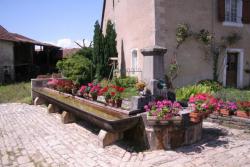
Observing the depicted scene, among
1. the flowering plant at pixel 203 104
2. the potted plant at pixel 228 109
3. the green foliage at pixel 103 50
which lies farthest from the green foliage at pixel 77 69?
the flowering plant at pixel 203 104

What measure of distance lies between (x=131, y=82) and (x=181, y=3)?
457 cm

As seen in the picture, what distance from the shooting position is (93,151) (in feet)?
16.4

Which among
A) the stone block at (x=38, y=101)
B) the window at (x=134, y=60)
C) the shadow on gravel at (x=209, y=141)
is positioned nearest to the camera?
the shadow on gravel at (x=209, y=141)

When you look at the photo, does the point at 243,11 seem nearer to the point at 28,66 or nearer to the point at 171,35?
the point at 171,35

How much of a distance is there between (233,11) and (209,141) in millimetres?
10053

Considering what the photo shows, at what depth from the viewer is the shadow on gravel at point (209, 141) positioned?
488cm

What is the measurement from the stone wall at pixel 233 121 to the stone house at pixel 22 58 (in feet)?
61.7

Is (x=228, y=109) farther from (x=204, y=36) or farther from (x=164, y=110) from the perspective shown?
(x=204, y=36)

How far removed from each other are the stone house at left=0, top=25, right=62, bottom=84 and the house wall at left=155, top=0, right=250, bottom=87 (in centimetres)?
1531

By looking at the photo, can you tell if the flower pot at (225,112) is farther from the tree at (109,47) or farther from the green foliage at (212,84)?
the tree at (109,47)

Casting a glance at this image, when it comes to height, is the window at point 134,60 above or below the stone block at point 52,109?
above

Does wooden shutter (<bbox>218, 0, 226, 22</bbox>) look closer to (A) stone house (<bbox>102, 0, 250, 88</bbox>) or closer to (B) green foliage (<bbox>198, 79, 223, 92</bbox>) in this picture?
(A) stone house (<bbox>102, 0, 250, 88</bbox>)

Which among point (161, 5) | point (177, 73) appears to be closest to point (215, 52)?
point (177, 73)

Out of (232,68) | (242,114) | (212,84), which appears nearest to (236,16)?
(232,68)
